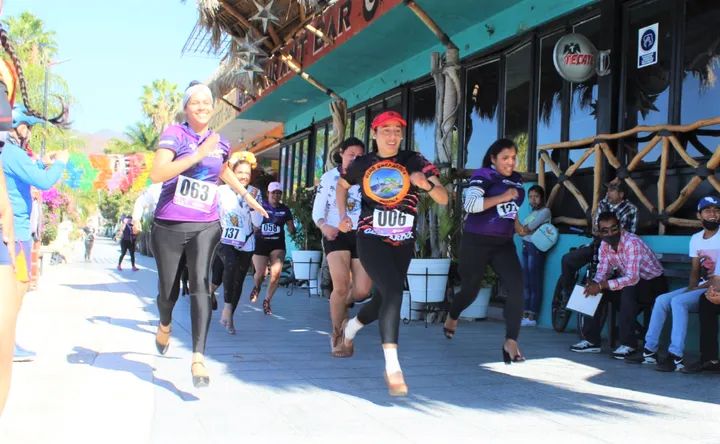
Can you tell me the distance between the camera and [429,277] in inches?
340

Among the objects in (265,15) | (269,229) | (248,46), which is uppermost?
(265,15)

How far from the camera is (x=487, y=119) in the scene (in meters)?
10.5

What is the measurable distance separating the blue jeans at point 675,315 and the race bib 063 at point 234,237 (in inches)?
165

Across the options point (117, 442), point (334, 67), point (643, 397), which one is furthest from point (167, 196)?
point (334, 67)

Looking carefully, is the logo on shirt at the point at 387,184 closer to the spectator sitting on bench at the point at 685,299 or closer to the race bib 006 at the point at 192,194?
the race bib 006 at the point at 192,194

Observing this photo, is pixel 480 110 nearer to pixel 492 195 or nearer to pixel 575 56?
pixel 575 56

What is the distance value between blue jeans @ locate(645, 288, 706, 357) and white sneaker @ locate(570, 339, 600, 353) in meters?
0.71

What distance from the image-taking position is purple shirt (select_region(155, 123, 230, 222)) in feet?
15.9

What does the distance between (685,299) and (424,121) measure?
7078 millimetres

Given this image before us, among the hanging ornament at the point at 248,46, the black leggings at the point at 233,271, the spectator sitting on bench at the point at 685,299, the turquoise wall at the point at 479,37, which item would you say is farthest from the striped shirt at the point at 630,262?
the hanging ornament at the point at 248,46

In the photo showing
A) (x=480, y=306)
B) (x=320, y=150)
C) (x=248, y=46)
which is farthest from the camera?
(x=320, y=150)

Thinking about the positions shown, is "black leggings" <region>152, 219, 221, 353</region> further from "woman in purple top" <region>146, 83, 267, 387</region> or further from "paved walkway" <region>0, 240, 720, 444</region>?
"paved walkway" <region>0, 240, 720, 444</region>

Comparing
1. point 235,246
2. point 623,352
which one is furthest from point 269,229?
point 623,352

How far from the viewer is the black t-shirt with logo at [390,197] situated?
4977mm
